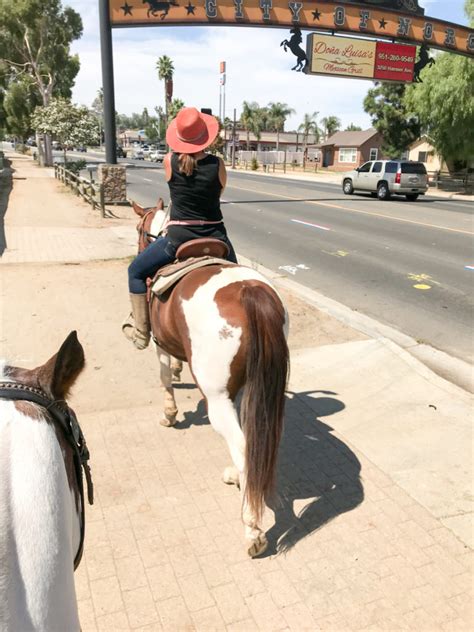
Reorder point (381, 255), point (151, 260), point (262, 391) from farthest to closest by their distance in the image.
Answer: point (381, 255)
point (151, 260)
point (262, 391)

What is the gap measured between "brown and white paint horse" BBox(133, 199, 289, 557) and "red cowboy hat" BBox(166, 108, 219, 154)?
44.6 inches

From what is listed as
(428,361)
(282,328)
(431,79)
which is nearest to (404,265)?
(428,361)

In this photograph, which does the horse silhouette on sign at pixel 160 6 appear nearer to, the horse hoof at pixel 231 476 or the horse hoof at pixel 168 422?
the horse hoof at pixel 168 422

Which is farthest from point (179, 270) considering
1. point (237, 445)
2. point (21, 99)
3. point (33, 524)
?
point (21, 99)

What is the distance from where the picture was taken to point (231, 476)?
154 inches

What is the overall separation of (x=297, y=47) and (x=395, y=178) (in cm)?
787

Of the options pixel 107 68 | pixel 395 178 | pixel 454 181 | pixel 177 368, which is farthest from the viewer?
pixel 454 181

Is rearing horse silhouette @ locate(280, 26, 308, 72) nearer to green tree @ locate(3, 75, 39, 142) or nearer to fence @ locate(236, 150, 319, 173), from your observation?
green tree @ locate(3, 75, 39, 142)

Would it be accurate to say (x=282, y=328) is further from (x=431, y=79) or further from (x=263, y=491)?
(x=431, y=79)

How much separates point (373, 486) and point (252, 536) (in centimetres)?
128

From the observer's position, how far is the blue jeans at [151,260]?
14.2 feet

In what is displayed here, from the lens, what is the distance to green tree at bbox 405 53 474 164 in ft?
103

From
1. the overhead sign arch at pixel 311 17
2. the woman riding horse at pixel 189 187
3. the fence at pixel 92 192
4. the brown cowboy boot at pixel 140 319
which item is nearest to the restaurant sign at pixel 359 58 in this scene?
the overhead sign arch at pixel 311 17

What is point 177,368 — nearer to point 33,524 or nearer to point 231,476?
point 231,476
